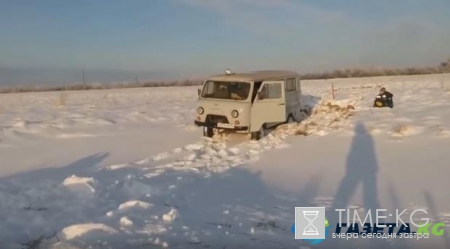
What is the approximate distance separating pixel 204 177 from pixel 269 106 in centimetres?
561

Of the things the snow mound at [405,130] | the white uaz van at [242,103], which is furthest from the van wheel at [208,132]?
the snow mound at [405,130]

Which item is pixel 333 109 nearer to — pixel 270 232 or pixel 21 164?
pixel 21 164

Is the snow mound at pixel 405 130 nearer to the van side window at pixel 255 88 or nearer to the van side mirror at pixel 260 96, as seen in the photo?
the van side mirror at pixel 260 96

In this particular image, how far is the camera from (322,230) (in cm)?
583

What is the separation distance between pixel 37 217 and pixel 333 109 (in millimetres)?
16146

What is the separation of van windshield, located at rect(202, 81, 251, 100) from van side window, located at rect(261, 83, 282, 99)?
1.75 ft

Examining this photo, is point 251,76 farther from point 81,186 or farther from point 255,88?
point 81,186

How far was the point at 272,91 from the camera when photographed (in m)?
14.6

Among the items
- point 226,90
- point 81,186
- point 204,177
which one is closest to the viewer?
point 81,186

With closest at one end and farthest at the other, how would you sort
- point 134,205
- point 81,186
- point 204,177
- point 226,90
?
point 134,205 < point 81,186 < point 204,177 < point 226,90

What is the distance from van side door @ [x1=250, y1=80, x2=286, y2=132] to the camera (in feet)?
46.5

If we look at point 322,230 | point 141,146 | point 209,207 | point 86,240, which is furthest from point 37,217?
point 141,146

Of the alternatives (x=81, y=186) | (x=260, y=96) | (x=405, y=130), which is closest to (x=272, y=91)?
(x=260, y=96)

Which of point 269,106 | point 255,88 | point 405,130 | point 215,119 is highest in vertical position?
point 255,88
